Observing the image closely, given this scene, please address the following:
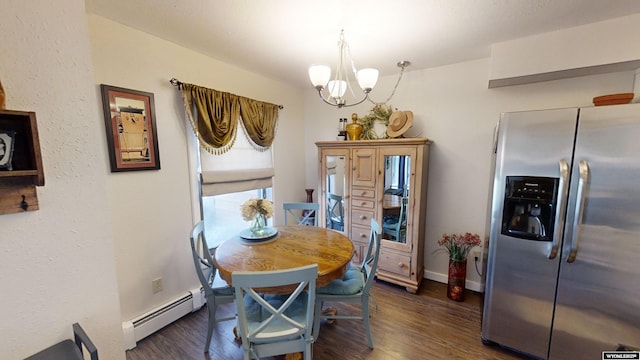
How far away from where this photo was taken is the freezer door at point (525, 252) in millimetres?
1541

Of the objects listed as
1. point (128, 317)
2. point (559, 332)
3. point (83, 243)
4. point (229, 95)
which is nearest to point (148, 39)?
point (229, 95)

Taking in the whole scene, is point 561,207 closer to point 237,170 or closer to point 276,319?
point 276,319

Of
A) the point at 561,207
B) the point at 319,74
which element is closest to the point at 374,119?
the point at 319,74

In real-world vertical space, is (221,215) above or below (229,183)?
below

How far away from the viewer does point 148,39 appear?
1867 mm

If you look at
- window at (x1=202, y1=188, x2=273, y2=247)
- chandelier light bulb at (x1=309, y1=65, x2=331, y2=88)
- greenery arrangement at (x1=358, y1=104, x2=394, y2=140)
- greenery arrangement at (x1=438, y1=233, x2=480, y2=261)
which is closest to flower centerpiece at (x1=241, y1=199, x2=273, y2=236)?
window at (x1=202, y1=188, x2=273, y2=247)

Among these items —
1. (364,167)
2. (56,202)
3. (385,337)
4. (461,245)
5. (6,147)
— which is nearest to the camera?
(6,147)

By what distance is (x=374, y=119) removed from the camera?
2920 mm

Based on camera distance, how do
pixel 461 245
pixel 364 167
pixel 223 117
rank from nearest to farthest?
pixel 223 117 < pixel 461 245 < pixel 364 167

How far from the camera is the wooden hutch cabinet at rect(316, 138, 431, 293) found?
246 centimetres

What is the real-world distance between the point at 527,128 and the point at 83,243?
2.49 metres

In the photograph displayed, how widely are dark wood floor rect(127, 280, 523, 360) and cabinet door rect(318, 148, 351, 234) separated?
0.95m

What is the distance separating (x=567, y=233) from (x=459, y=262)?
1.00 m

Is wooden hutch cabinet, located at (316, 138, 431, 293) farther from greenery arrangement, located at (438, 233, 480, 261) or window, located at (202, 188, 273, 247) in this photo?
window, located at (202, 188, 273, 247)
